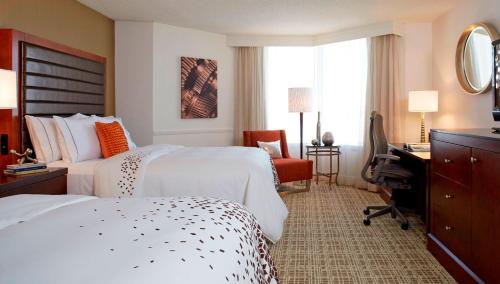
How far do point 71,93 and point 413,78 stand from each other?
4.66 m

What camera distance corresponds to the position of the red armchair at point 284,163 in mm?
5145

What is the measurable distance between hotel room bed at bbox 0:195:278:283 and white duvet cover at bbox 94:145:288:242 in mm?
1302

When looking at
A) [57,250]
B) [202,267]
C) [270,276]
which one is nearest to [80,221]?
[57,250]

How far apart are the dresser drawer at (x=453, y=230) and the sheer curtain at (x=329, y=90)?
2.85 meters

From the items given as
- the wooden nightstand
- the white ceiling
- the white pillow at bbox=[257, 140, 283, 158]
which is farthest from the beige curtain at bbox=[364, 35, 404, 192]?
the wooden nightstand

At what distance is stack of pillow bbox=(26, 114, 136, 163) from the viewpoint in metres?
3.30

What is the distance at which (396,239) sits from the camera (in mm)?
3404

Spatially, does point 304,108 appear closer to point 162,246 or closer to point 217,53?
point 217,53

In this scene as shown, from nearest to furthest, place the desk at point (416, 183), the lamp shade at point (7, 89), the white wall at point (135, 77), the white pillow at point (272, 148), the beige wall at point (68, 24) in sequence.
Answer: the lamp shade at point (7, 89) < the beige wall at point (68, 24) < the desk at point (416, 183) < the white wall at point (135, 77) < the white pillow at point (272, 148)

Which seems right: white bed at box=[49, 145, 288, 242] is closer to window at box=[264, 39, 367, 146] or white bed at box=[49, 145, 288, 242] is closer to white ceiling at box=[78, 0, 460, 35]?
white ceiling at box=[78, 0, 460, 35]

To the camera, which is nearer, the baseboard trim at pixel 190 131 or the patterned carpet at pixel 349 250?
the patterned carpet at pixel 349 250

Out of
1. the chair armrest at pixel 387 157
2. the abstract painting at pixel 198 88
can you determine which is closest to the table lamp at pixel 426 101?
the chair armrest at pixel 387 157

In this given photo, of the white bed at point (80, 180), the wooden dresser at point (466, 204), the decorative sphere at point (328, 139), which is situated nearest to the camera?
the wooden dresser at point (466, 204)

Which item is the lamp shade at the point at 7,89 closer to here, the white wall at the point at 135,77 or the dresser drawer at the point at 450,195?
the white wall at the point at 135,77
